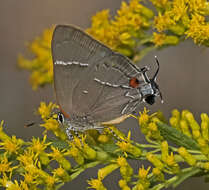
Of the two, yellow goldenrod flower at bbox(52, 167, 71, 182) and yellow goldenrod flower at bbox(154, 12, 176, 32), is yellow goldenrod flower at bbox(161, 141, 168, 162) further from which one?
yellow goldenrod flower at bbox(154, 12, 176, 32)

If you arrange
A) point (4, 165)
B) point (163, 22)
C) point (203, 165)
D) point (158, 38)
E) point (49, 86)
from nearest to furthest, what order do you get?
point (203, 165)
point (4, 165)
point (163, 22)
point (158, 38)
point (49, 86)

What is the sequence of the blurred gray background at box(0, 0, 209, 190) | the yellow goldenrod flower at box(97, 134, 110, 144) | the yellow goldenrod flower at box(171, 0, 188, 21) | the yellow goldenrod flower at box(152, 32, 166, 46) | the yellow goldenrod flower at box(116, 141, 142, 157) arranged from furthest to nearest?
the blurred gray background at box(0, 0, 209, 190)
the yellow goldenrod flower at box(152, 32, 166, 46)
the yellow goldenrod flower at box(171, 0, 188, 21)
the yellow goldenrod flower at box(97, 134, 110, 144)
the yellow goldenrod flower at box(116, 141, 142, 157)

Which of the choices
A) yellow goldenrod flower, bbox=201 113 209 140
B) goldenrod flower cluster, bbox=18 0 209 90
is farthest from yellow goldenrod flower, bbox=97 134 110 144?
goldenrod flower cluster, bbox=18 0 209 90

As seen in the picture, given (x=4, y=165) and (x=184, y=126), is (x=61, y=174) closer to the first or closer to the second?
(x=4, y=165)

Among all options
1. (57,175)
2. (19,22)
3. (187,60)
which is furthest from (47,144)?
(19,22)

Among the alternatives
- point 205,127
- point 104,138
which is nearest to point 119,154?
point 104,138

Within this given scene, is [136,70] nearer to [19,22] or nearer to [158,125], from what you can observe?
[158,125]
